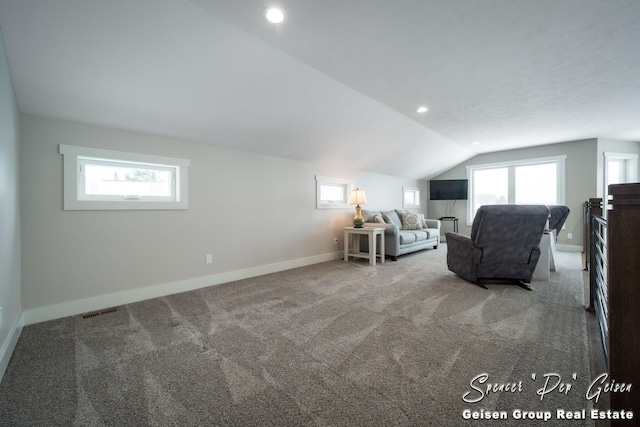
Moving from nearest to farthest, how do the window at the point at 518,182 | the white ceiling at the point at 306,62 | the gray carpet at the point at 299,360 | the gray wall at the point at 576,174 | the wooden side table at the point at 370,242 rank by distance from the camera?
the gray carpet at the point at 299,360 → the white ceiling at the point at 306,62 → the wooden side table at the point at 370,242 → the gray wall at the point at 576,174 → the window at the point at 518,182

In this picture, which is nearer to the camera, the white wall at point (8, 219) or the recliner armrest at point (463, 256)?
the white wall at point (8, 219)

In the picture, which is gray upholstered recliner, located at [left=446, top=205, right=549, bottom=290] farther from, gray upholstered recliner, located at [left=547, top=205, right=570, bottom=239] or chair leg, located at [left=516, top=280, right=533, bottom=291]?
gray upholstered recliner, located at [left=547, top=205, right=570, bottom=239]

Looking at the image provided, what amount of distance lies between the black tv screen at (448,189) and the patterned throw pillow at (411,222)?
198 centimetres

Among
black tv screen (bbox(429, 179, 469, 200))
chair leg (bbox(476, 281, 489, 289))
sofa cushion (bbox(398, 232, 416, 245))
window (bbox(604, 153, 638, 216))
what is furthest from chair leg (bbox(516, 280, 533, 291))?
window (bbox(604, 153, 638, 216))

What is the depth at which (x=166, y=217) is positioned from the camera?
10.5ft

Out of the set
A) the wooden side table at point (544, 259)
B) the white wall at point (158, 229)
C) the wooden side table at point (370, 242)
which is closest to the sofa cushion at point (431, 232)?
the wooden side table at point (370, 242)

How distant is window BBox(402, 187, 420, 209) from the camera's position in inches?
297

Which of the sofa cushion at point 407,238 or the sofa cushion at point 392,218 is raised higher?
the sofa cushion at point 392,218

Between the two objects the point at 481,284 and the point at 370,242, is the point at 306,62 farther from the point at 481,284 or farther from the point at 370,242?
the point at 481,284

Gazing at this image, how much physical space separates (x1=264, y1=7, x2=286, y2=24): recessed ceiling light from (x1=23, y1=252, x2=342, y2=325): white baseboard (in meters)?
2.97

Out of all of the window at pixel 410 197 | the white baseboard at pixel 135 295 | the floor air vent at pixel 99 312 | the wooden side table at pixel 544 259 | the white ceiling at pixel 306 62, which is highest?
the white ceiling at pixel 306 62

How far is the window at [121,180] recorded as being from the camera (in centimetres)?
262

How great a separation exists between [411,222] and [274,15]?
5014 mm

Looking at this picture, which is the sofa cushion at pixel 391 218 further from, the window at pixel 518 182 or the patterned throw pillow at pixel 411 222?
the window at pixel 518 182
